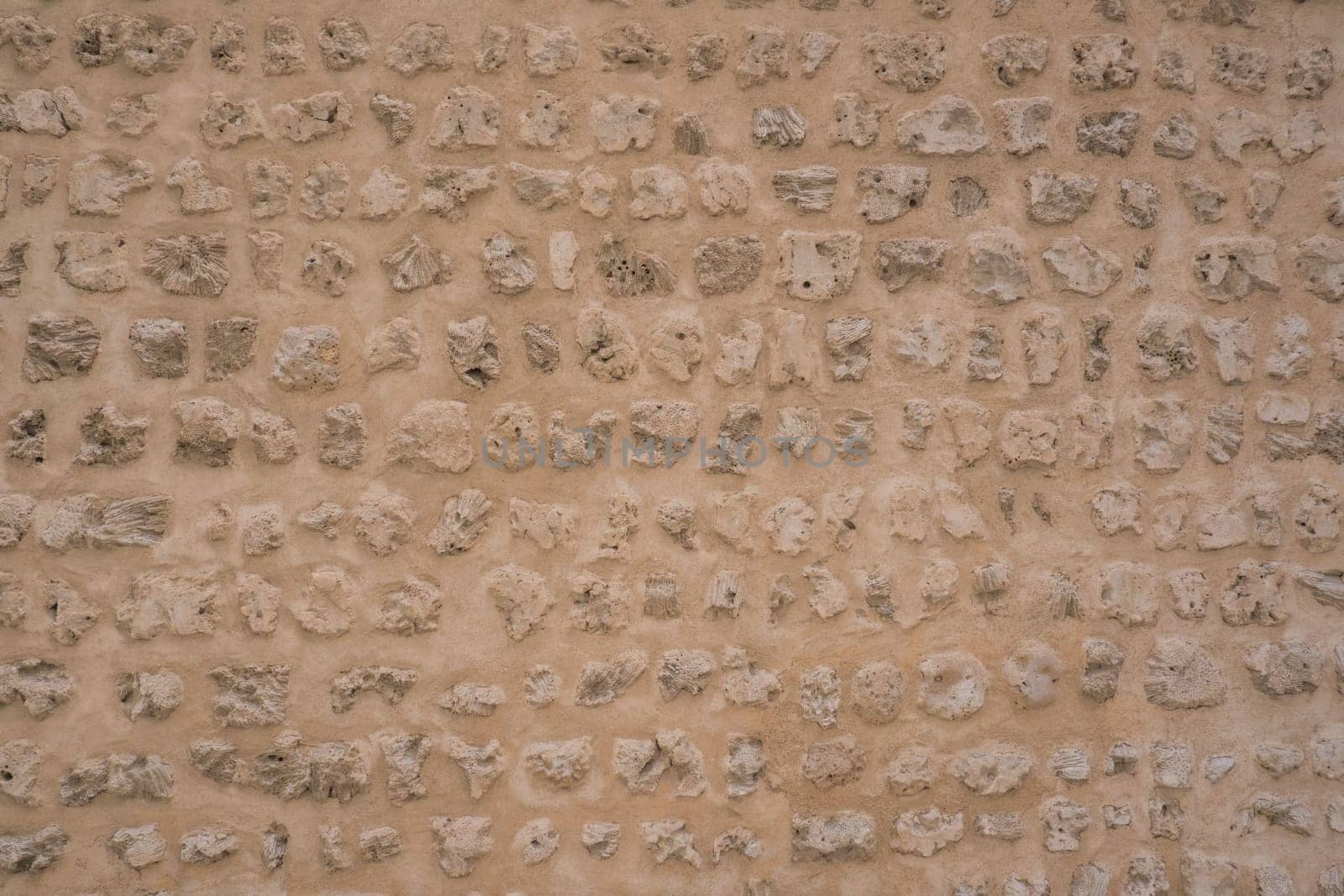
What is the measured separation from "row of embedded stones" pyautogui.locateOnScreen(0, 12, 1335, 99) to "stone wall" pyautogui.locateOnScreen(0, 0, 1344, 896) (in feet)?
0.04

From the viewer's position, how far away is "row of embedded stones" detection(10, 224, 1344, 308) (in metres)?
2.64

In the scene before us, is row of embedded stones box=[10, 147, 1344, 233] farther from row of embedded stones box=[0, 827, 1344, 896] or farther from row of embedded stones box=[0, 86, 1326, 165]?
row of embedded stones box=[0, 827, 1344, 896]

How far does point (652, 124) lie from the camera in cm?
274

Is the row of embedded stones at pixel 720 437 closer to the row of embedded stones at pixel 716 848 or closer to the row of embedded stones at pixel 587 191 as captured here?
the row of embedded stones at pixel 587 191

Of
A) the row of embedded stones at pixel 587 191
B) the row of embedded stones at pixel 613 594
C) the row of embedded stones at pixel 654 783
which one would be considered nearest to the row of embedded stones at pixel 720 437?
the row of embedded stones at pixel 613 594

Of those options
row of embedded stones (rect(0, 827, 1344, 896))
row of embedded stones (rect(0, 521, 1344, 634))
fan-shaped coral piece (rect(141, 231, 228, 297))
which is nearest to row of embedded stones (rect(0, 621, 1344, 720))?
row of embedded stones (rect(0, 521, 1344, 634))

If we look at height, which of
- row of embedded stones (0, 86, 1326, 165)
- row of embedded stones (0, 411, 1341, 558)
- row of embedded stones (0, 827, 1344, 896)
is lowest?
row of embedded stones (0, 827, 1344, 896)

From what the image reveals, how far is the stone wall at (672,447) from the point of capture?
2645 millimetres

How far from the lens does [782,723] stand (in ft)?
9.19

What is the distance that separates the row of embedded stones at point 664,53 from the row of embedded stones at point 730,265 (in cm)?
45

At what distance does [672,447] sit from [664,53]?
1.08 metres

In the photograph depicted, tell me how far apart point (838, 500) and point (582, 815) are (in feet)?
3.69

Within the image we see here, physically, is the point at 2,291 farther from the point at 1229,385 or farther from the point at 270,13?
the point at 1229,385

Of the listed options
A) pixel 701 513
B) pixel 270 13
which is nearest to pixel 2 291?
pixel 270 13
